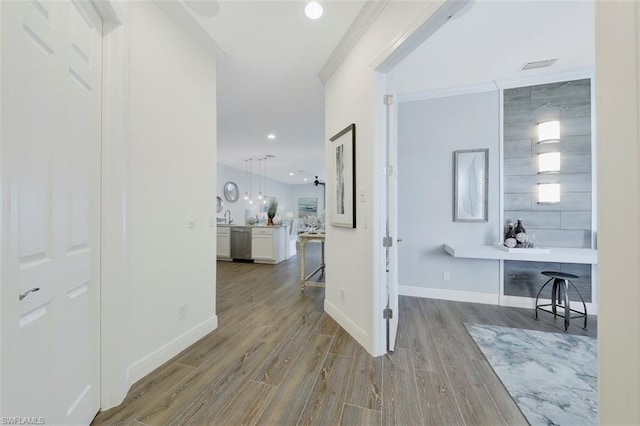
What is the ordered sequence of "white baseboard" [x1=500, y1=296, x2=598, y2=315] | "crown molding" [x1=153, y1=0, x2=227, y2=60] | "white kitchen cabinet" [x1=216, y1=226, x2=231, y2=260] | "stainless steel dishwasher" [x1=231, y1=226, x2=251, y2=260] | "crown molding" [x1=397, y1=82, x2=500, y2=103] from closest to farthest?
"crown molding" [x1=153, y1=0, x2=227, y2=60] < "white baseboard" [x1=500, y1=296, x2=598, y2=315] < "crown molding" [x1=397, y1=82, x2=500, y2=103] < "stainless steel dishwasher" [x1=231, y1=226, x2=251, y2=260] < "white kitchen cabinet" [x1=216, y1=226, x2=231, y2=260]

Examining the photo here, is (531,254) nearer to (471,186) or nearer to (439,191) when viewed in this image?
(471,186)

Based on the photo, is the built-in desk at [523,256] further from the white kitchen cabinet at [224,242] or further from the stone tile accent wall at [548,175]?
the white kitchen cabinet at [224,242]

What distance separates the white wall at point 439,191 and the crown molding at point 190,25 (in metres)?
2.45

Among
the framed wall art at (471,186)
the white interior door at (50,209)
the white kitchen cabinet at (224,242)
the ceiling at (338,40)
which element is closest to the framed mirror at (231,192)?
the white kitchen cabinet at (224,242)

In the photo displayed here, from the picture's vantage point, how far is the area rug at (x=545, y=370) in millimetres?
1502

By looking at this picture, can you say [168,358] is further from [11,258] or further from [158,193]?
[11,258]

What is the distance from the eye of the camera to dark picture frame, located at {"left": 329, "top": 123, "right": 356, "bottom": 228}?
241cm

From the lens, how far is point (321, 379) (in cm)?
176

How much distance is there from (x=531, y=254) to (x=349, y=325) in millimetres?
2145

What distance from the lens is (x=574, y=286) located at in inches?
114

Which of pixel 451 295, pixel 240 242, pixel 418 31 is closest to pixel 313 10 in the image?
pixel 418 31

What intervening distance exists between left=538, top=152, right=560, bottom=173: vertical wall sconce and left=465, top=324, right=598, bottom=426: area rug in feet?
6.09

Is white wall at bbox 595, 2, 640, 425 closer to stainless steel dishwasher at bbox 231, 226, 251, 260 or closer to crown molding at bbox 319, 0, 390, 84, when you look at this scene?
crown molding at bbox 319, 0, 390, 84

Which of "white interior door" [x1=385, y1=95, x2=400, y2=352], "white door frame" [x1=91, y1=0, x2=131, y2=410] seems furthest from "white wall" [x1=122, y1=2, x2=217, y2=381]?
"white interior door" [x1=385, y1=95, x2=400, y2=352]
